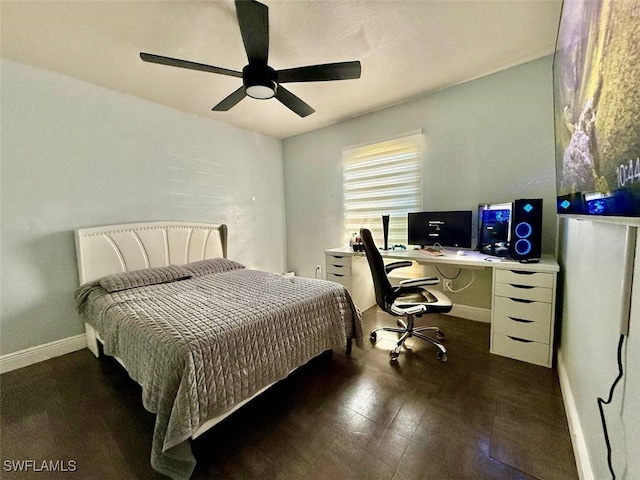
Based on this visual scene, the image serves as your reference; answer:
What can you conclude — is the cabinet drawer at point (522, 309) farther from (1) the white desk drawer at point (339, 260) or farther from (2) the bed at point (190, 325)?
(1) the white desk drawer at point (339, 260)

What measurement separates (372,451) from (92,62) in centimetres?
342

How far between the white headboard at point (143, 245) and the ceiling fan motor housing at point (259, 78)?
6.12ft

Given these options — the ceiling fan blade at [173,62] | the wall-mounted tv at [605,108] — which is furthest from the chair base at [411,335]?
the ceiling fan blade at [173,62]

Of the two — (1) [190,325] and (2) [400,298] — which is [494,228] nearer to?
(2) [400,298]

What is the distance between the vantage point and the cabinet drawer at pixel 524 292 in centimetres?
186

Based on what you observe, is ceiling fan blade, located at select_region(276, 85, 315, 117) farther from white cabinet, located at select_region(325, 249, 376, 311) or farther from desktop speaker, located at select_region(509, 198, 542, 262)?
desktop speaker, located at select_region(509, 198, 542, 262)

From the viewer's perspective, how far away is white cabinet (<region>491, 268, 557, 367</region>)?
1.86 meters

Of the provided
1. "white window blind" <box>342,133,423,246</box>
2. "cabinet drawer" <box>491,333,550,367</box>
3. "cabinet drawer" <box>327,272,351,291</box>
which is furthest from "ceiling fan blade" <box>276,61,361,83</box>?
"cabinet drawer" <box>491,333,550,367</box>

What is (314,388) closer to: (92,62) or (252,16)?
(252,16)

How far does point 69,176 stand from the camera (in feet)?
7.57

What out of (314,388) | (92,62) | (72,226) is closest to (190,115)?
(92,62)

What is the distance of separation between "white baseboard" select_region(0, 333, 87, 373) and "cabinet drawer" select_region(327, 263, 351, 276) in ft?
8.26

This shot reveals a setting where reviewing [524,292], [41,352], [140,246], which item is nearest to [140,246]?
[140,246]

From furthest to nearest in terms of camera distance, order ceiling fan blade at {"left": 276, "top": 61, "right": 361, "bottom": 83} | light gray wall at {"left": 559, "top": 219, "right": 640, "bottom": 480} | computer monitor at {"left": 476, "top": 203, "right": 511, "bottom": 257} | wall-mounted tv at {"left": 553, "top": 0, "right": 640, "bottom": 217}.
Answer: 1. computer monitor at {"left": 476, "top": 203, "right": 511, "bottom": 257}
2. ceiling fan blade at {"left": 276, "top": 61, "right": 361, "bottom": 83}
3. light gray wall at {"left": 559, "top": 219, "right": 640, "bottom": 480}
4. wall-mounted tv at {"left": 553, "top": 0, "right": 640, "bottom": 217}
